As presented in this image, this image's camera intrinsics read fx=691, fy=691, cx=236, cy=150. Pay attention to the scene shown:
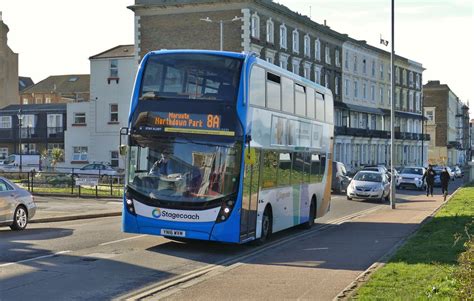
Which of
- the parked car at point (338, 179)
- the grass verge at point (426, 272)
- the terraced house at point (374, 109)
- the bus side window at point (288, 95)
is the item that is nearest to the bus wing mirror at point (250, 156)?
the bus side window at point (288, 95)

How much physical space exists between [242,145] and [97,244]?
400 cm

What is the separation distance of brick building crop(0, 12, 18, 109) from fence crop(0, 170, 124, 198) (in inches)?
2159

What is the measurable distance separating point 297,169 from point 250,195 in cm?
408

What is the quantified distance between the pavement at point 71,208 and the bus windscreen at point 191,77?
27.5 ft

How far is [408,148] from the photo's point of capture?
100 m

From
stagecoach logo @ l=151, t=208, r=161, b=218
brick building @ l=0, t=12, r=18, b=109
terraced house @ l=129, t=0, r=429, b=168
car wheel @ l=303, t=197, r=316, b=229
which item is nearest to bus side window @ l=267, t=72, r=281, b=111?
stagecoach logo @ l=151, t=208, r=161, b=218

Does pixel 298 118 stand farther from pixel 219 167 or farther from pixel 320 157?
pixel 219 167

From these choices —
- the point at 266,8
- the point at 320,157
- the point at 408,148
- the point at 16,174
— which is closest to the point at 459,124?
the point at 408,148

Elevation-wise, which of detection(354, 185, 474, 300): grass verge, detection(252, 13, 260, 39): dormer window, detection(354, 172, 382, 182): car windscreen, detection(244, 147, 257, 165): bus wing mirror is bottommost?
detection(354, 185, 474, 300): grass verge

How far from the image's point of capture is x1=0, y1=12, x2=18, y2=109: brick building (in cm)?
8788

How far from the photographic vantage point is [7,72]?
89312mm

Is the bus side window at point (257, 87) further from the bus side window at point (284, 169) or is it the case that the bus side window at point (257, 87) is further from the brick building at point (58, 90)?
the brick building at point (58, 90)

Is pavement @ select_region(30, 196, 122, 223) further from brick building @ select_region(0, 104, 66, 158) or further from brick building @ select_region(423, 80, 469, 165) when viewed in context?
brick building @ select_region(423, 80, 469, 165)

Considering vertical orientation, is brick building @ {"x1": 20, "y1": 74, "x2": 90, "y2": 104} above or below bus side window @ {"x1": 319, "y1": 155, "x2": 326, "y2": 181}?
above
